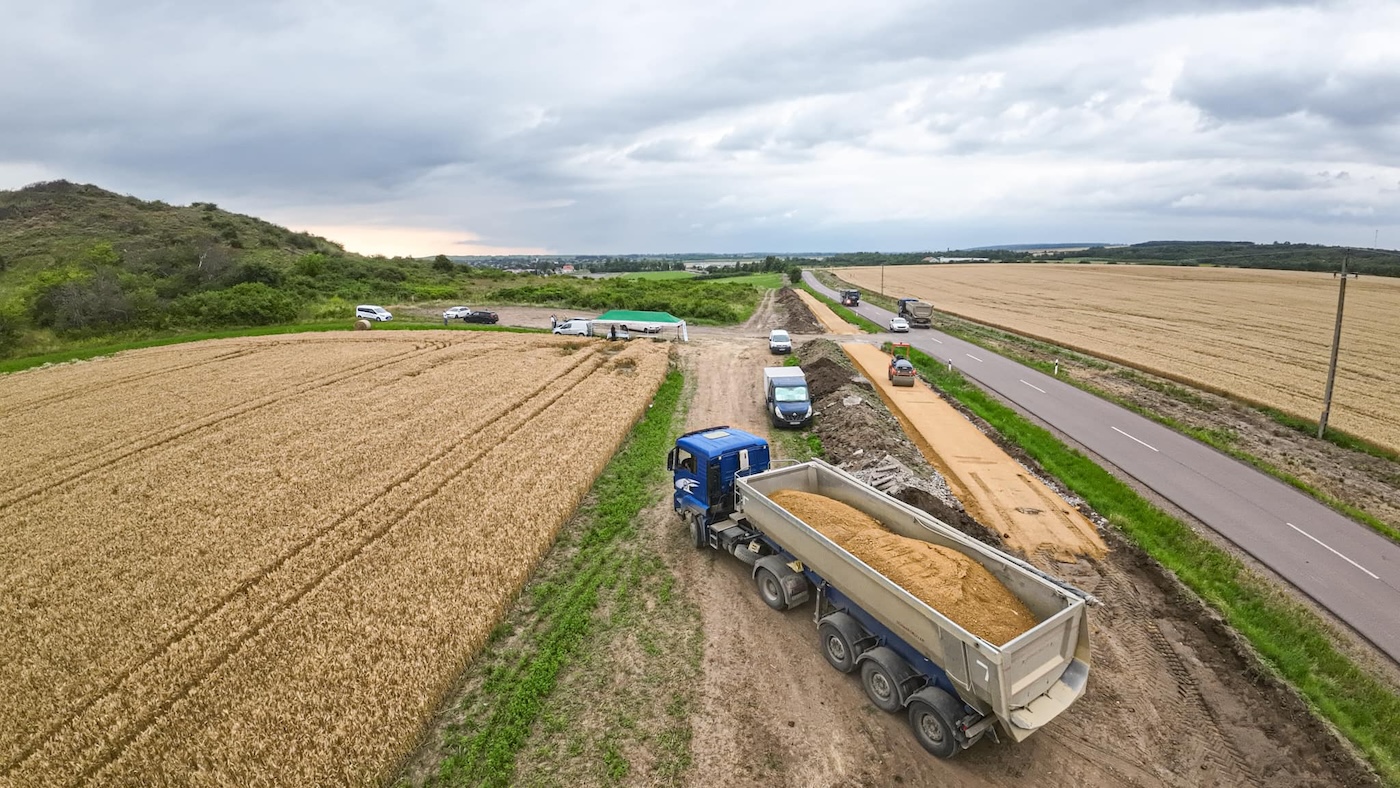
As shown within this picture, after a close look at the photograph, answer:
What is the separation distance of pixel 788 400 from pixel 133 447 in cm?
2384

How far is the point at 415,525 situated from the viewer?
14367 mm

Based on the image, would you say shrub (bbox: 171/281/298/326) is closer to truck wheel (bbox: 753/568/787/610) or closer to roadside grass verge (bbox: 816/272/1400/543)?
truck wheel (bbox: 753/568/787/610)

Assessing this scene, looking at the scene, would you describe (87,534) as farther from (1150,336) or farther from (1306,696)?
(1150,336)

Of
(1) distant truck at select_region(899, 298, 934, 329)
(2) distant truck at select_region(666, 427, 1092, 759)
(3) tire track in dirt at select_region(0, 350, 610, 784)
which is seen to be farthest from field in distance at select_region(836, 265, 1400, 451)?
(3) tire track in dirt at select_region(0, 350, 610, 784)

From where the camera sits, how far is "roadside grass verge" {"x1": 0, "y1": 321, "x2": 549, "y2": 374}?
1382 inches

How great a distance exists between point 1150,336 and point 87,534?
61.2 metres

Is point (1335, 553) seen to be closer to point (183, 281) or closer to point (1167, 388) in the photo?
point (1167, 388)

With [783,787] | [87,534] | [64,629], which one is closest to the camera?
[783,787]

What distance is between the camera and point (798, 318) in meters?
57.0

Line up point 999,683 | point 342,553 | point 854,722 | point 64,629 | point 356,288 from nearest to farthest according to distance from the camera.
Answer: point 999,683
point 854,722
point 64,629
point 342,553
point 356,288

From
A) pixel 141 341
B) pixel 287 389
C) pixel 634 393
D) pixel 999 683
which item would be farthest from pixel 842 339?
pixel 141 341

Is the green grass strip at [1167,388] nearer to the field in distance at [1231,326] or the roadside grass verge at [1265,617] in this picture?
the field in distance at [1231,326]

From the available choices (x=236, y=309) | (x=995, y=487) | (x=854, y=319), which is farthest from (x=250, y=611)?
(x=854, y=319)

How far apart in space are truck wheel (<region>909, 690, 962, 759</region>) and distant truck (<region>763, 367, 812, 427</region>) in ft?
48.0
